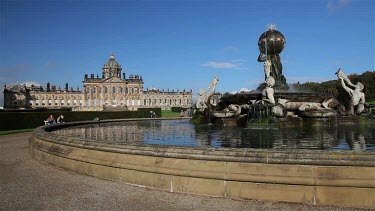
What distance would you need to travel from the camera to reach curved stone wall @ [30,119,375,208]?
172 inches

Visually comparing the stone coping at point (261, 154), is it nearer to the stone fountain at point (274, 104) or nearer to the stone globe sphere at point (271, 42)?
the stone fountain at point (274, 104)

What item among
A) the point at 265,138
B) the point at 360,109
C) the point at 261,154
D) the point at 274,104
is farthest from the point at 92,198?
the point at 360,109

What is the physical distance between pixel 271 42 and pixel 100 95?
106 meters

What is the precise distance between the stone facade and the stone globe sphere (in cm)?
9927

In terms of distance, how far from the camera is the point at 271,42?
16.5 meters

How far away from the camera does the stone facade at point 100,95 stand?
382 feet

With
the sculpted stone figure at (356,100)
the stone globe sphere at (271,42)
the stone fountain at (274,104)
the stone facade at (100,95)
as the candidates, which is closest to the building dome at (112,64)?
the stone facade at (100,95)

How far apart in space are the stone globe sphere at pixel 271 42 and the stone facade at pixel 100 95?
9927 centimetres

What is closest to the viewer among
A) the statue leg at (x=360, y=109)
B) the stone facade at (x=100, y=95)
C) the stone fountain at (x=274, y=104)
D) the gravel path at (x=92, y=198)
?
the gravel path at (x=92, y=198)

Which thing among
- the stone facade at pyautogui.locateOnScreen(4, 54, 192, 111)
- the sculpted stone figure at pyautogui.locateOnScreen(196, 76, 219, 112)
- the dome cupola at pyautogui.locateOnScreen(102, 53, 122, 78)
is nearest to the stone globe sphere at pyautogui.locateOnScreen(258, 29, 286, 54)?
the sculpted stone figure at pyautogui.locateOnScreen(196, 76, 219, 112)

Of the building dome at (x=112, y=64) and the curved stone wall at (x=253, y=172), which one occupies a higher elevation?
the building dome at (x=112, y=64)

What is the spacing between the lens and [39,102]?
120938mm

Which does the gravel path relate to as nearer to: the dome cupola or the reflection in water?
the reflection in water

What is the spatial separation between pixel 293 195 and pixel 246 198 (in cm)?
65
